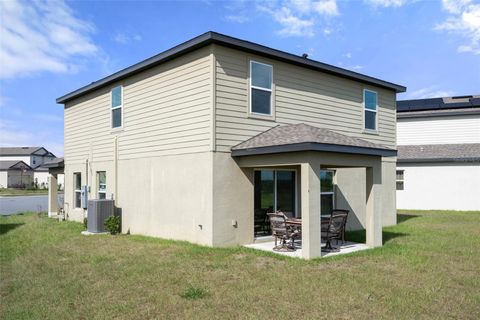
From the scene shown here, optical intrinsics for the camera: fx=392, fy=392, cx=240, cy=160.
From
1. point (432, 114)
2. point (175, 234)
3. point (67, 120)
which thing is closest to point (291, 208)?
point (175, 234)

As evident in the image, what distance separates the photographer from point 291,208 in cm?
1262

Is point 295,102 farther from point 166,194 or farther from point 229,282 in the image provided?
point 229,282

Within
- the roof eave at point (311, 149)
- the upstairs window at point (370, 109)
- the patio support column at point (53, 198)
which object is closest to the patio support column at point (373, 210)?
the roof eave at point (311, 149)

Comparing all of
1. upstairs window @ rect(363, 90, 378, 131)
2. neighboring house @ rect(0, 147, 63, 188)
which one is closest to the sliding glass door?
upstairs window @ rect(363, 90, 378, 131)

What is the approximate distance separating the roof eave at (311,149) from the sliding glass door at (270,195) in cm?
161

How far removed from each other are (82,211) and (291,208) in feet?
30.6

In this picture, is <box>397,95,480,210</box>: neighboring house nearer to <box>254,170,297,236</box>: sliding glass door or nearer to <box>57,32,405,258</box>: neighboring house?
<box>57,32,405,258</box>: neighboring house

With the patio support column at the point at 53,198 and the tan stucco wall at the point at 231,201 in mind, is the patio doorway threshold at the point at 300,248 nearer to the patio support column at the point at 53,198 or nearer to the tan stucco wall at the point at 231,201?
the tan stucco wall at the point at 231,201

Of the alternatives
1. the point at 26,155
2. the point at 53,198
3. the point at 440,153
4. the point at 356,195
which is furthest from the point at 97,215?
the point at 26,155

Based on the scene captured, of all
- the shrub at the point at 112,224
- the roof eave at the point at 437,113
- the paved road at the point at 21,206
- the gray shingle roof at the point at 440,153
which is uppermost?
the roof eave at the point at 437,113

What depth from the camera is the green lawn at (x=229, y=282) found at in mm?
5594

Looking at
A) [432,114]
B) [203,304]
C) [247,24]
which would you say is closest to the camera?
[203,304]

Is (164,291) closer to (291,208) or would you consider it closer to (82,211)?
(291,208)

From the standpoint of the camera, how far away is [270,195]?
11977 millimetres
